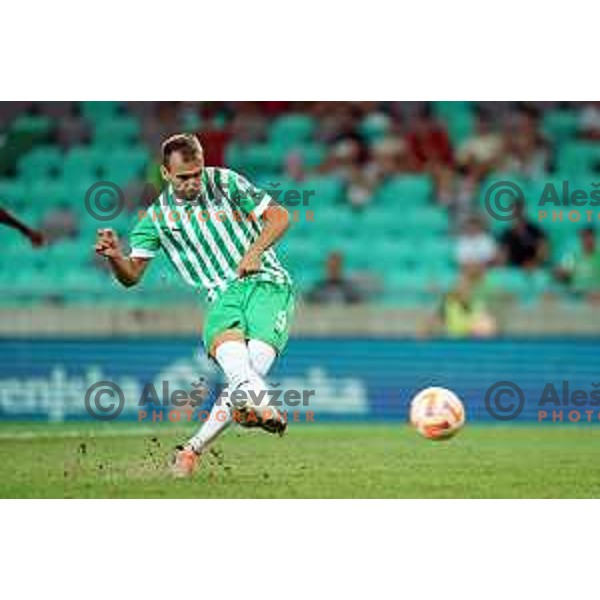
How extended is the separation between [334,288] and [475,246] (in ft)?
3.15

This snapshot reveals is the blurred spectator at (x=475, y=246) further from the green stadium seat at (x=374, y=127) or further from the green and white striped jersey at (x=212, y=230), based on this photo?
the green and white striped jersey at (x=212, y=230)

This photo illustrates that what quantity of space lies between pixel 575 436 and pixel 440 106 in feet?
9.55

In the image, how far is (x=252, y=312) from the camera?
25.9ft

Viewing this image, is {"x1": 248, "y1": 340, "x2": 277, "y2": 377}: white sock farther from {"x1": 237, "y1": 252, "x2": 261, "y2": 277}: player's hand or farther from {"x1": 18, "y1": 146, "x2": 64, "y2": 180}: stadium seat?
{"x1": 18, "y1": 146, "x2": 64, "y2": 180}: stadium seat

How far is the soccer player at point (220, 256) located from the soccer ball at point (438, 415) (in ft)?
3.09

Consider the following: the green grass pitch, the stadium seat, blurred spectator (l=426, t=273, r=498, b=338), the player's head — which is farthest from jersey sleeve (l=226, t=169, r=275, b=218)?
blurred spectator (l=426, t=273, r=498, b=338)

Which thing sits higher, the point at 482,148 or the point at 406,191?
the point at 482,148

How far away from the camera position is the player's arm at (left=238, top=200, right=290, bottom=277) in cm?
794

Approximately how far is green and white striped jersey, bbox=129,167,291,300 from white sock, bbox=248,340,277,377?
12.7 inches

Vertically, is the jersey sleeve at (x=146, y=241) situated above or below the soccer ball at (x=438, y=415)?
above

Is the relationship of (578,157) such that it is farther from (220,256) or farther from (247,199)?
(220,256)

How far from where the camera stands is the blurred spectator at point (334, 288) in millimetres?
10453

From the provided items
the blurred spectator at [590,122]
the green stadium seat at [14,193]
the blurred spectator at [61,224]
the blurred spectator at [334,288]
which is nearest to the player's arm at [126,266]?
the green stadium seat at [14,193]

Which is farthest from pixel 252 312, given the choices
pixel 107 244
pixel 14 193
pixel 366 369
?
pixel 14 193
